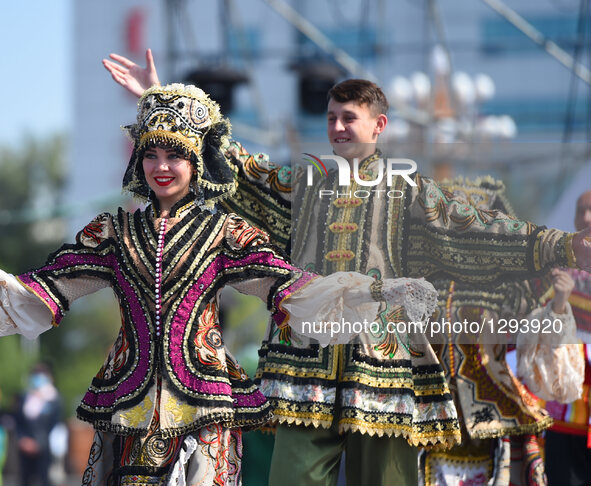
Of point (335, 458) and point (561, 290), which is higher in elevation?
point (561, 290)

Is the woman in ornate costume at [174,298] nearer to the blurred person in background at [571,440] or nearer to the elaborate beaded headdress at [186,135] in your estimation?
the elaborate beaded headdress at [186,135]

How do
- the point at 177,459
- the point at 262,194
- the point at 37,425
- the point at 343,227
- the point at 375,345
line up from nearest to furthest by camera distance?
1. the point at 177,459
2. the point at 375,345
3. the point at 343,227
4. the point at 262,194
5. the point at 37,425

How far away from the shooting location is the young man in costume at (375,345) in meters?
4.50

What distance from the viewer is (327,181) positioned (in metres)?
4.75

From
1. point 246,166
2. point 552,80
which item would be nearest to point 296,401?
point 246,166

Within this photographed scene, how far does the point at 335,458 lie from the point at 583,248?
51.1 inches

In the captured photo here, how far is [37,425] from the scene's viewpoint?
451 inches

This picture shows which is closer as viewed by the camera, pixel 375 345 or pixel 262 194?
pixel 375 345

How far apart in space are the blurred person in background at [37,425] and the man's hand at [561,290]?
7.57m

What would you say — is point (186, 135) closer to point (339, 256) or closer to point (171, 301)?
point (171, 301)

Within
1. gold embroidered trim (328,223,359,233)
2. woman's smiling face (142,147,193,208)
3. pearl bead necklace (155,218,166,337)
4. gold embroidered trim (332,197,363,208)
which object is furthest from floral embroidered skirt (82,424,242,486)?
gold embroidered trim (332,197,363,208)

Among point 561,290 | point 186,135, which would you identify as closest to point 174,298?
point 186,135

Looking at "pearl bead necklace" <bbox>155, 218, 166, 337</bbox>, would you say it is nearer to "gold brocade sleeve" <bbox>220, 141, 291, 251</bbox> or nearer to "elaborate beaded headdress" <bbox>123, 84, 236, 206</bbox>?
"elaborate beaded headdress" <bbox>123, 84, 236, 206</bbox>

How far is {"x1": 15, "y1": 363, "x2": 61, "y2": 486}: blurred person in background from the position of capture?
11.4 meters
